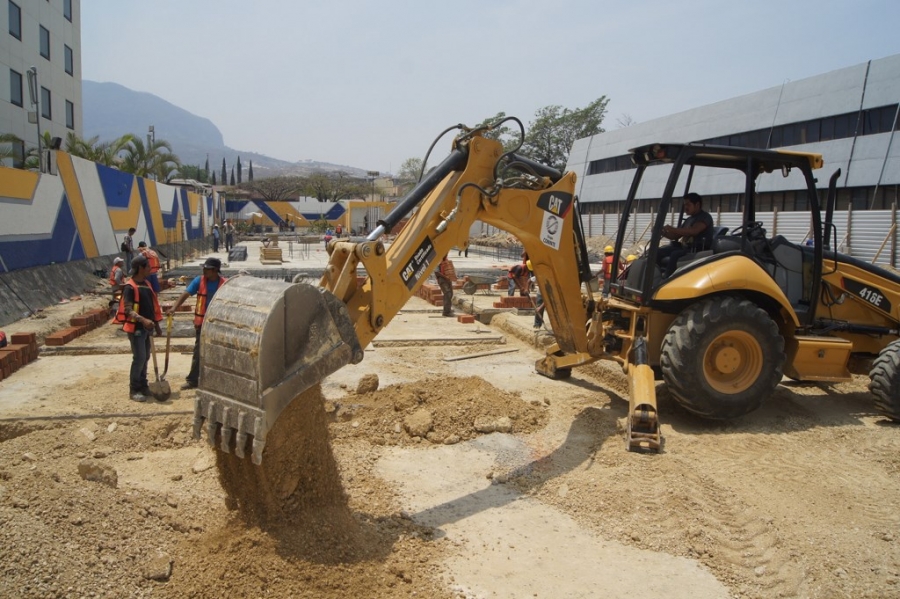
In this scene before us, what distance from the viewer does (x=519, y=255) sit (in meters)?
34.3

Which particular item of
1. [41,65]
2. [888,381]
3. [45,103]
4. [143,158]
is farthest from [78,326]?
[45,103]

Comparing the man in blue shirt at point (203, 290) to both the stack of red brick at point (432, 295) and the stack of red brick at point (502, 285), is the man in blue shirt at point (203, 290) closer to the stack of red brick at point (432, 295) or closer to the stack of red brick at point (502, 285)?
the stack of red brick at point (432, 295)

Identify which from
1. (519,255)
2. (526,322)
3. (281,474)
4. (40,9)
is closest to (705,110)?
(519,255)

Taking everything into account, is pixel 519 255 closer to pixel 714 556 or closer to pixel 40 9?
pixel 40 9

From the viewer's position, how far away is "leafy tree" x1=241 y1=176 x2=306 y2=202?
259 feet

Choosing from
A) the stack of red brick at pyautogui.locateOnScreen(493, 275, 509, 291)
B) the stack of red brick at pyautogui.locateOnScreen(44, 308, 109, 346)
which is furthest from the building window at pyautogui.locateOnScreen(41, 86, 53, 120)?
the stack of red brick at pyautogui.locateOnScreen(493, 275, 509, 291)

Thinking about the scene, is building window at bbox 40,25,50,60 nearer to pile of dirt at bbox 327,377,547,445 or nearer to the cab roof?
pile of dirt at bbox 327,377,547,445

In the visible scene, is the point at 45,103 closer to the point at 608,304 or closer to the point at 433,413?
the point at 433,413

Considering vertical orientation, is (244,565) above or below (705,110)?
below

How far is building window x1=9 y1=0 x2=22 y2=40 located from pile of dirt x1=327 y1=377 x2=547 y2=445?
27.8 m

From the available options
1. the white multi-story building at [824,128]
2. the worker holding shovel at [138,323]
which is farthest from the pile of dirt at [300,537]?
the white multi-story building at [824,128]

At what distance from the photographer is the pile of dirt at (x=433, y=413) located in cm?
618

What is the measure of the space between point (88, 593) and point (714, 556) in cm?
360

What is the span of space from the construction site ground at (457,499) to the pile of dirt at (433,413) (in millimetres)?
28
